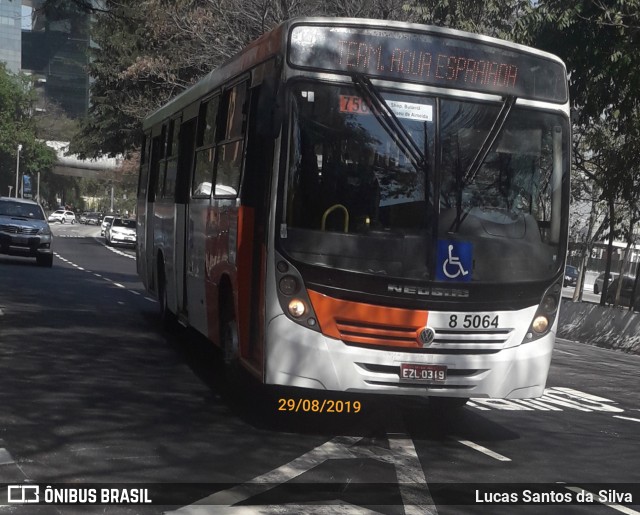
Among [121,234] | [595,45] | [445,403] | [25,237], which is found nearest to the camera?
[445,403]

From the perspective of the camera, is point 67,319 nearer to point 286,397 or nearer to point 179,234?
point 179,234

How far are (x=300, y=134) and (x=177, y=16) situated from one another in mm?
19555

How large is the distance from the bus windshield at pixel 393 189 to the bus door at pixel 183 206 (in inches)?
168

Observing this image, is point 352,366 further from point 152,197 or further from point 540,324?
point 152,197

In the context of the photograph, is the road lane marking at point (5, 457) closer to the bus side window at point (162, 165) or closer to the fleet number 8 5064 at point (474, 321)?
the fleet number 8 5064 at point (474, 321)

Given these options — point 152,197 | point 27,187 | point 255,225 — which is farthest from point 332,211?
point 27,187

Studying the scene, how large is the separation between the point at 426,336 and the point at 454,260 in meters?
Result: 0.64

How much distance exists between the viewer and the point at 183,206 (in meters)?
13.1

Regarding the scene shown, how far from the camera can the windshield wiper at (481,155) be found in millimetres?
8812

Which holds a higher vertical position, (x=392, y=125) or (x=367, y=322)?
(x=392, y=125)

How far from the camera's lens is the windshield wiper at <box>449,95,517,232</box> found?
8.81 metres

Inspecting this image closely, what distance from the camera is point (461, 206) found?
883 cm

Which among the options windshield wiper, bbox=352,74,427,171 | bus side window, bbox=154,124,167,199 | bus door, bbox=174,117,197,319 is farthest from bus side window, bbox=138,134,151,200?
windshield wiper, bbox=352,74,427,171

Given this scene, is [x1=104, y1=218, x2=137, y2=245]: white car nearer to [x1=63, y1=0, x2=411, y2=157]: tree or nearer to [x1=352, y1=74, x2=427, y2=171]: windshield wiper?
[x1=63, y1=0, x2=411, y2=157]: tree
